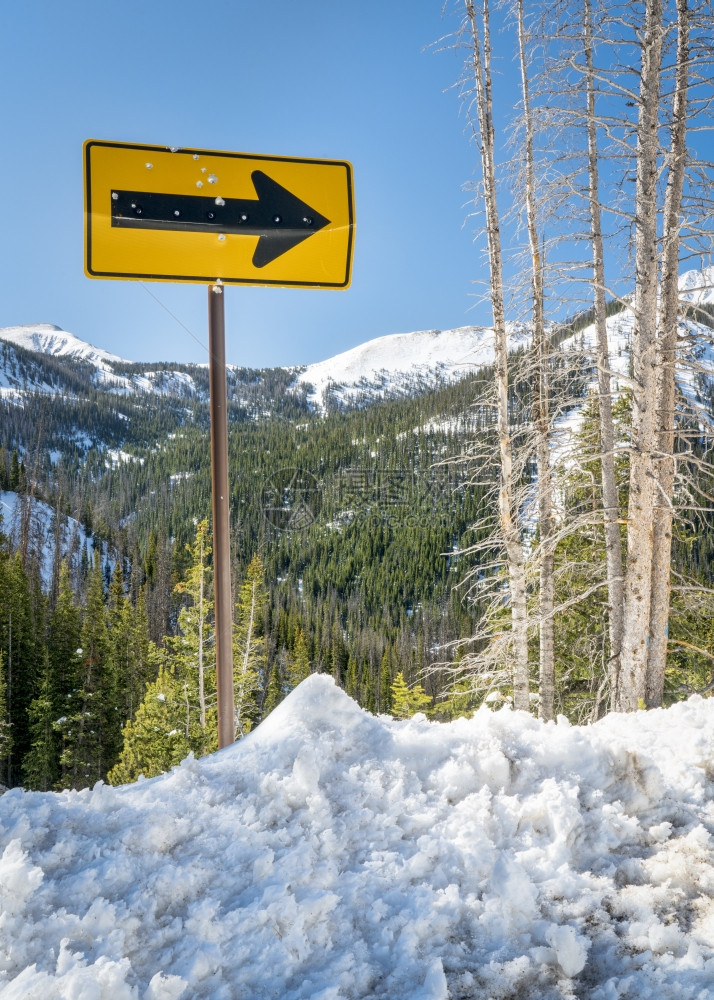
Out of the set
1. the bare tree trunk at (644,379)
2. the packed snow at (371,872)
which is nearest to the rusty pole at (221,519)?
the packed snow at (371,872)

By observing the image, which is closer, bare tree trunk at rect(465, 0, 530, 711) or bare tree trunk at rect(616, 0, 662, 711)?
bare tree trunk at rect(616, 0, 662, 711)

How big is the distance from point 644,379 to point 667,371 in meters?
0.43

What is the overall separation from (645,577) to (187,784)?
5182 mm

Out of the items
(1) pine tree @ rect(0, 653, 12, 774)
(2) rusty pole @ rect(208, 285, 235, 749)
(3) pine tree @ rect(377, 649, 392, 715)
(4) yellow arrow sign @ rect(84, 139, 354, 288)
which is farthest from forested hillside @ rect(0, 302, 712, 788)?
(2) rusty pole @ rect(208, 285, 235, 749)

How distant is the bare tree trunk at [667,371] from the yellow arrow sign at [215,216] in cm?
448

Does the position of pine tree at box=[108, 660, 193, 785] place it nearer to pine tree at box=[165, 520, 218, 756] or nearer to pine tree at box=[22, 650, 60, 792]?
pine tree at box=[165, 520, 218, 756]

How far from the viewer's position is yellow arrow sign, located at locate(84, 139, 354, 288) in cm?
254

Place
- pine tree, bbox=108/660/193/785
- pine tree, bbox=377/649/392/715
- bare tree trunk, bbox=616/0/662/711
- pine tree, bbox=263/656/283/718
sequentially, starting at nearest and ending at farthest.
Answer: bare tree trunk, bbox=616/0/662/711 → pine tree, bbox=108/660/193/785 → pine tree, bbox=263/656/283/718 → pine tree, bbox=377/649/392/715

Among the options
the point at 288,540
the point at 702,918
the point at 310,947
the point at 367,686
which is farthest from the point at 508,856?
the point at 288,540

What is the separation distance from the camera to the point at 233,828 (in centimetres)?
196

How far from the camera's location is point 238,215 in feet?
8.76

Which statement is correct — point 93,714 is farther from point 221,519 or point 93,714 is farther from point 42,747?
point 221,519

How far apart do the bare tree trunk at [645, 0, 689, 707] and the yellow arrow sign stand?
448 cm

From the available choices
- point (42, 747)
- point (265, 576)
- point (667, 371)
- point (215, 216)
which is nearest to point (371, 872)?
point (215, 216)
